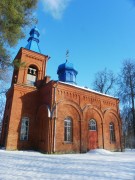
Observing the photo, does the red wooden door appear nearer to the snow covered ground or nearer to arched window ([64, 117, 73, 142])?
arched window ([64, 117, 73, 142])

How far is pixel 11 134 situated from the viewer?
1445 cm

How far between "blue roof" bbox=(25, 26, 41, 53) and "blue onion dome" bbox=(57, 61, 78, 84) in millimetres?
3957

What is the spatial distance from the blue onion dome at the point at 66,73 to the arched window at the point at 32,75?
4284 mm

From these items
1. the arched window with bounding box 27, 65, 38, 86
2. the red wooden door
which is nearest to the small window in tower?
the red wooden door

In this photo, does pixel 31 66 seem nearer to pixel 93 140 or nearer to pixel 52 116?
pixel 52 116

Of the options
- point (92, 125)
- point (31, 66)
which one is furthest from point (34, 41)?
point (92, 125)

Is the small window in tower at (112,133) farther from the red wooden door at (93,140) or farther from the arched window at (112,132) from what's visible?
the red wooden door at (93,140)

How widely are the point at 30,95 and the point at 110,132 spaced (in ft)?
30.8

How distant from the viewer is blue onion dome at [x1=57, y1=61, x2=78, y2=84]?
850 inches

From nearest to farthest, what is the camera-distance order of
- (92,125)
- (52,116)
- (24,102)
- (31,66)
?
(52,116), (24,102), (92,125), (31,66)

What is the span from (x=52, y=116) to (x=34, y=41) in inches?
402

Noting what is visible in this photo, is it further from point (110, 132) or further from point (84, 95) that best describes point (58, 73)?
point (110, 132)

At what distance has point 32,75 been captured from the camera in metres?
18.0

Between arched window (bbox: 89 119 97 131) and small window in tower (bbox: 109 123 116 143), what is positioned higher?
arched window (bbox: 89 119 97 131)
